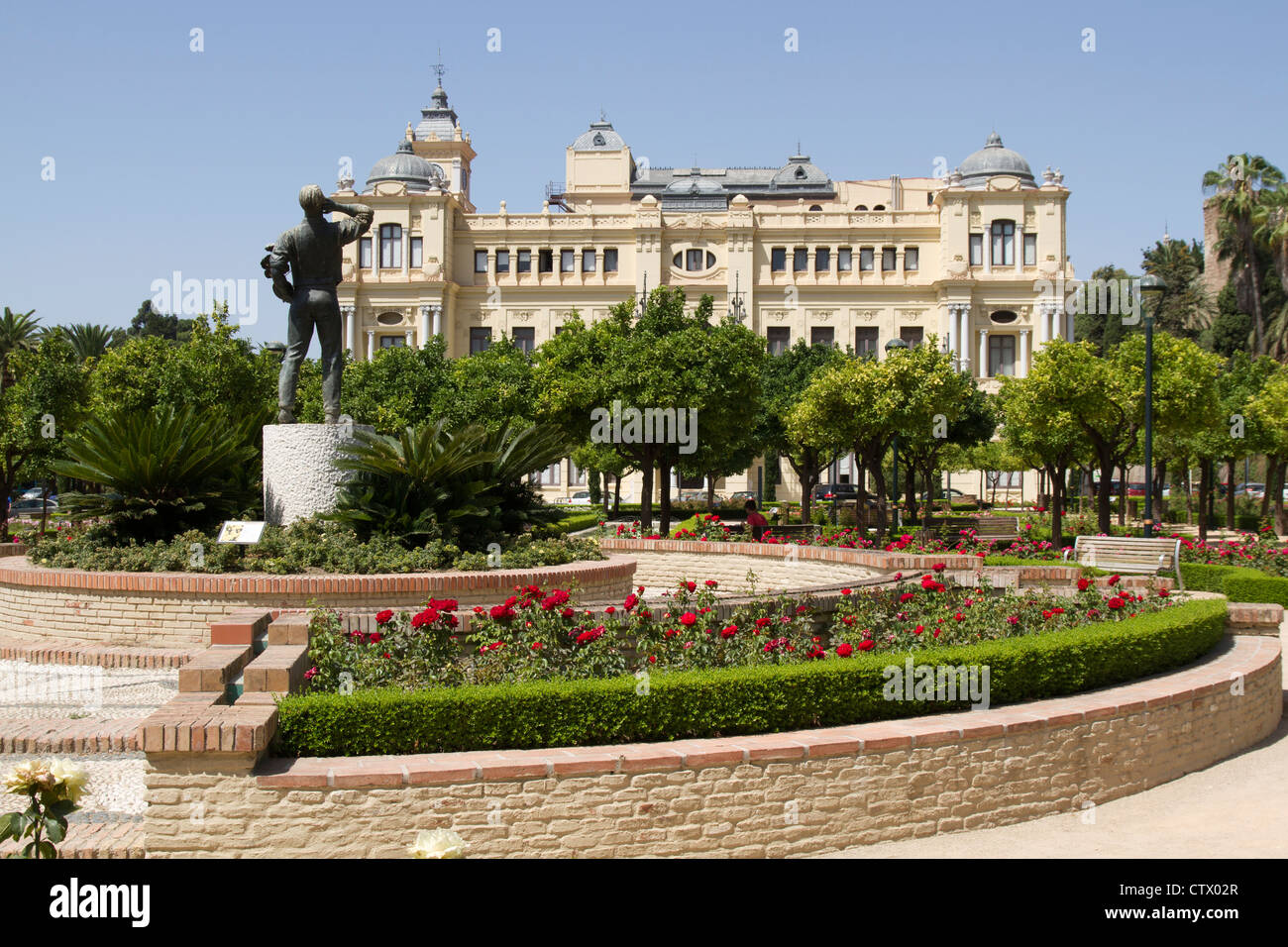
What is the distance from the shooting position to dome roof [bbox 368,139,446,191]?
65688 millimetres

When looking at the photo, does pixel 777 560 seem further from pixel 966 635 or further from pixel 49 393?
pixel 49 393

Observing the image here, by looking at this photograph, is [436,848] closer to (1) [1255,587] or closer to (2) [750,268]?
(1) [1255,587]

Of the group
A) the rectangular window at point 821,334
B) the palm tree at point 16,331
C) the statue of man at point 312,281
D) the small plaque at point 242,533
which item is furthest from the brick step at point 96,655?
the rectangular window at point 821,334

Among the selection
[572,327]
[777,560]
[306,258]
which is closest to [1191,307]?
[572,327]

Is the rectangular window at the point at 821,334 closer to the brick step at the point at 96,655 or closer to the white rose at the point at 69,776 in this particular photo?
the brick step at the point at 96,655

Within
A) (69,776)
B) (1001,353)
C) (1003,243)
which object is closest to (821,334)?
(1001,353)

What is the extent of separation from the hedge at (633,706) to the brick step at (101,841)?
825 millimetres

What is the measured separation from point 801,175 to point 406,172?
26787 mm

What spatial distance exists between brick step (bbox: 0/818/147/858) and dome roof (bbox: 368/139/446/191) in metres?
62.6

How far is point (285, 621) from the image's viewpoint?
759 centimetres

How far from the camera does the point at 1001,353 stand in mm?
63312

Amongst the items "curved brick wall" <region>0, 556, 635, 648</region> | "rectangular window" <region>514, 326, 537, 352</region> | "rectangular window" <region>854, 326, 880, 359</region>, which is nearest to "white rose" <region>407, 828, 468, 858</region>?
"curved brick wall" <region>0, 556, 635, 648</region>

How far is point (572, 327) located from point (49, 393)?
1476 centimetres

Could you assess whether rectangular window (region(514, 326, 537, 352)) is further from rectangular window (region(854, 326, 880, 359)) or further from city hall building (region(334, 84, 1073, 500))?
rectangular window (region(854, 326, 880, 359))
